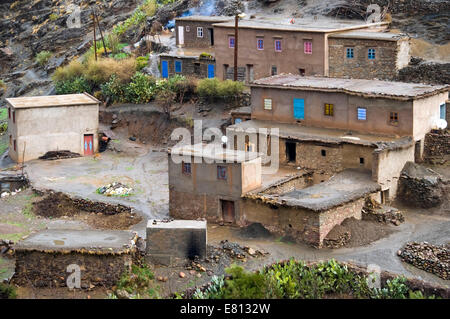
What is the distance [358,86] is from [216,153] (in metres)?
8.72

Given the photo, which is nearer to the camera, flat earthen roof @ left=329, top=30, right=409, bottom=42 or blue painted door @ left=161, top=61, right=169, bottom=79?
flat earthen roof @ left=329, top=30, right=409, bottom=42

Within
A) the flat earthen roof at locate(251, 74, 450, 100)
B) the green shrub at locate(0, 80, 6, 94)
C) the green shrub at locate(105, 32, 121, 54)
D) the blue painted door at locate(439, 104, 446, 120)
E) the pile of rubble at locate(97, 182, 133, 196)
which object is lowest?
the pile of rubble at locate(97, 182, 133, 196)

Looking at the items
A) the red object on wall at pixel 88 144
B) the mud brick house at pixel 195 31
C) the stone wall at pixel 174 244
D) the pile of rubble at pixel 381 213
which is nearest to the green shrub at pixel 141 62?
the mud brick house at pixel 195 31

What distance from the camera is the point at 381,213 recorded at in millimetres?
41438

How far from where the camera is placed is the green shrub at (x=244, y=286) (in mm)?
31984

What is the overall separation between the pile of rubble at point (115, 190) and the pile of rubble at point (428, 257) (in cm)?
1494

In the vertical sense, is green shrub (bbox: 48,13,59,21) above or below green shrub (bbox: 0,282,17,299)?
above

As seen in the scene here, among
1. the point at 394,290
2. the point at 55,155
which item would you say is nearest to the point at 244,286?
the point at 394,290

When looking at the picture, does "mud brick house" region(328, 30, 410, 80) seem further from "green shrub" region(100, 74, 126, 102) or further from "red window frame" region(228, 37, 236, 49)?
"green shrub" region(100, 74, 126, 102)

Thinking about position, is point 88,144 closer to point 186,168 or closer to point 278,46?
point 278,46

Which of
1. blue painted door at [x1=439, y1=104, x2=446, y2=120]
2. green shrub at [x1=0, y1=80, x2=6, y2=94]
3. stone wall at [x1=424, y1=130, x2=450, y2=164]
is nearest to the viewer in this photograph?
stone wall at [x1=424, y1=130, x2=450, y2=164]

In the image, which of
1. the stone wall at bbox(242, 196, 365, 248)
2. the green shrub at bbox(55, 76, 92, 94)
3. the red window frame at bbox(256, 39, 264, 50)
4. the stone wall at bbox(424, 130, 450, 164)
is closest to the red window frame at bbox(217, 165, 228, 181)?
the stone wall at bbox(242, 196, 365, 248)

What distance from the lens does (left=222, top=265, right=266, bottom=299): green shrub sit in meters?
32.0

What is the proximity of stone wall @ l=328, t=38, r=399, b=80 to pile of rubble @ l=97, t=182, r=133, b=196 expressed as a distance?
1364cm
